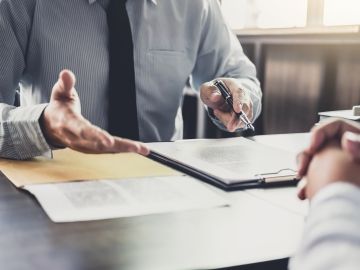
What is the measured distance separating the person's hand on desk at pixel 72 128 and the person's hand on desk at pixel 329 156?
0.26m

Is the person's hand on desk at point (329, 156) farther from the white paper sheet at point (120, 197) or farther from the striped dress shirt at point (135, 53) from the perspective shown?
the striped dress shirt at point (135, 53)

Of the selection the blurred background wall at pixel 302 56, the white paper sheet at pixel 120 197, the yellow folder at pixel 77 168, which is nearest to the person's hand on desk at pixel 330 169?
the white paper sheet at pixel 120 197

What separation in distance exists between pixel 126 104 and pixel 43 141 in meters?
0.49

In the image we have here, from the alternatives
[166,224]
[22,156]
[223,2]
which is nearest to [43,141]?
[22,156]

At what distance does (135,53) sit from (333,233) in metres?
1.24

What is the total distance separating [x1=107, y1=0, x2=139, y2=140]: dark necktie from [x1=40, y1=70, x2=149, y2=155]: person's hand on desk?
18.6 inches

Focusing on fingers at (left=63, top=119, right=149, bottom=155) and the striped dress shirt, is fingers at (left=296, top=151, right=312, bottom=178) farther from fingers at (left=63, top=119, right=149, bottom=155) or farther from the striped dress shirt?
the striped dress shirt

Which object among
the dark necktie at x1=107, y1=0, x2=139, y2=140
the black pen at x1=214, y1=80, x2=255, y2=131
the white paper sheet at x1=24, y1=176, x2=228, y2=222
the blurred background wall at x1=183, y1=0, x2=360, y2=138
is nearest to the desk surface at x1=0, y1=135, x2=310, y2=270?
the white paper sheet at x1=24, y1=176, x2=228, y2=222

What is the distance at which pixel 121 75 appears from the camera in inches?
61.1

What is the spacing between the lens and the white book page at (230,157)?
3.27 feet

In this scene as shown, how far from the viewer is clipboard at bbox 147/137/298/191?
0.96 metres

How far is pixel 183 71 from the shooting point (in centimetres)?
175

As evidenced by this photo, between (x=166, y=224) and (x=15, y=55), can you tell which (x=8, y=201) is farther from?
(x=15, y=55)

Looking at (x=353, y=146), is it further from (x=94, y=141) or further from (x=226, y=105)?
(x=226, y=105)
